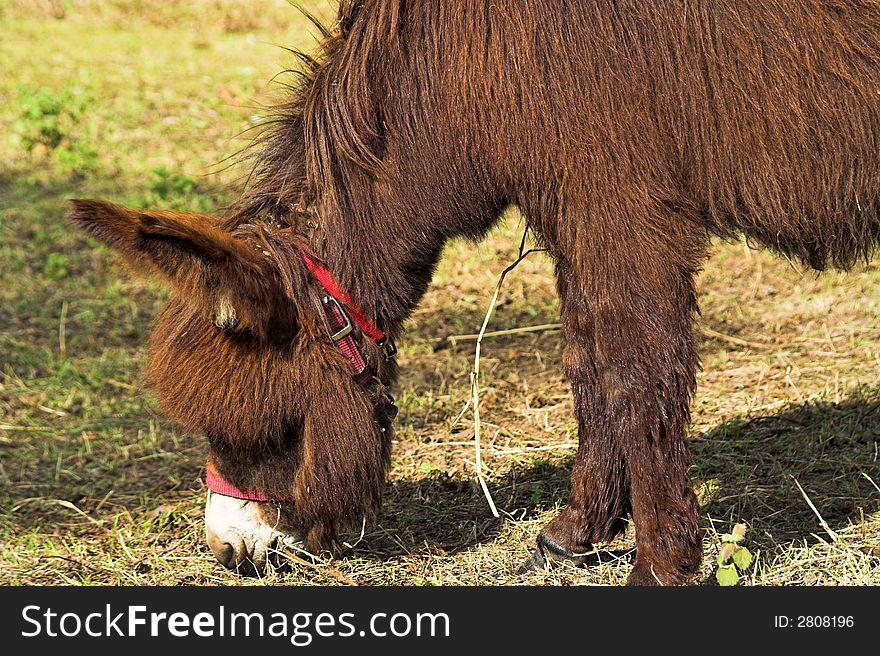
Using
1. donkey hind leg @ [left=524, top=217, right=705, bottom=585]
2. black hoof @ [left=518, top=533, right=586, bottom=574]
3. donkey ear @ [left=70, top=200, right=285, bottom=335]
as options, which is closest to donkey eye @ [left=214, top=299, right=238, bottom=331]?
donkey ear @ [left=70, top=200, right=285, bottom=335]

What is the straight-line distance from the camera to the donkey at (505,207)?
256 cm

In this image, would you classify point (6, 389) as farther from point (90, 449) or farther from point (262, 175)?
point (262, 175)

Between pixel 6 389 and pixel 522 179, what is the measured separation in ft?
10.7

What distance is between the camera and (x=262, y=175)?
2938 millimetres

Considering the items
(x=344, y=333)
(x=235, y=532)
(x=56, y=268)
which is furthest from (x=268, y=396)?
(x=56, y=268)

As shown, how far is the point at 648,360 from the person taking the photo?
2.69m

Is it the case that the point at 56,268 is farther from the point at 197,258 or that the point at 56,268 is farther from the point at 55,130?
the point at 197,258

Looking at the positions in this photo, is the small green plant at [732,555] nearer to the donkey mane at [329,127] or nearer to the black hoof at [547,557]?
the black hoof at [547,557]

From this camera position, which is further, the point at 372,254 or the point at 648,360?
the point at 372,254

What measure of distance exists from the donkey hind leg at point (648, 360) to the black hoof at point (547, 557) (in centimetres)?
33

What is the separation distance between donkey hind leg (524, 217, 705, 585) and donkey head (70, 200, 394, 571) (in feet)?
2.12

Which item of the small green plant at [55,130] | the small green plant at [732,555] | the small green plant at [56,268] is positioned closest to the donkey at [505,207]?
the small green plant at [732,555]

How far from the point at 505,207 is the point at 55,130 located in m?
5.48

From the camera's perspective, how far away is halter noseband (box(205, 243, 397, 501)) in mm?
2787
